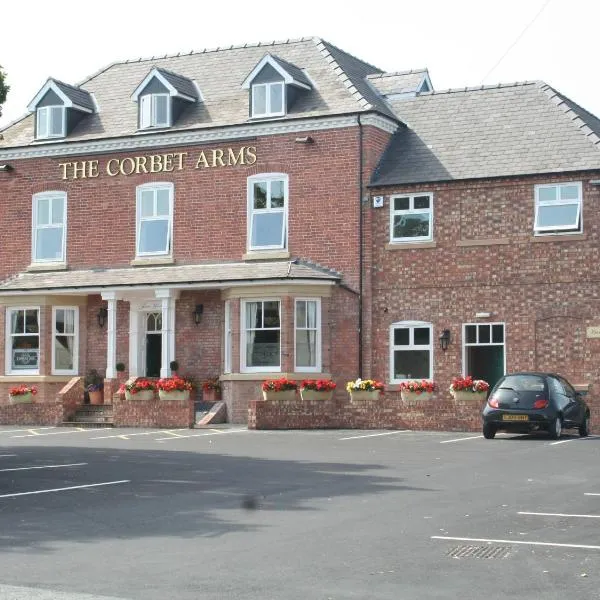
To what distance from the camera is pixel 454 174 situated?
103ft

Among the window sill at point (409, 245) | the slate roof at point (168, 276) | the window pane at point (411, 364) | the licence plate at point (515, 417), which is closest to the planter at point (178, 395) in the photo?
the slate roof at point (168, 276)

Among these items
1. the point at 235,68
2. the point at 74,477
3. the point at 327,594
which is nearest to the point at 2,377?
the point at 235,68

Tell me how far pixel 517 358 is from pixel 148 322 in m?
11.0

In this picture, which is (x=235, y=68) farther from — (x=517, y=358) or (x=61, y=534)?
(x=61, y=534)

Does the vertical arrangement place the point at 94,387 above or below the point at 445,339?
below

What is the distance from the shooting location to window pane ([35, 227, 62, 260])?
36.0m

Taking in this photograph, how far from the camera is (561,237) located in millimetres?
30328

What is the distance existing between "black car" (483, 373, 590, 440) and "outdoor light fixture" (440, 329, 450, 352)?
17.6 ft

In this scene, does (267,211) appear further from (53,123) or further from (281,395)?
(53,123)

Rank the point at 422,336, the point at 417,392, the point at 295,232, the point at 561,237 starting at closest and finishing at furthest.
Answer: the point at 417,392 < the point at 561,237 < the point at 422,336 < the point at 295,232

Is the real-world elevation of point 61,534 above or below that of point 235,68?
below

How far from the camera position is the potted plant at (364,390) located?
2973 cm

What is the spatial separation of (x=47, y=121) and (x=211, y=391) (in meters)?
10.1

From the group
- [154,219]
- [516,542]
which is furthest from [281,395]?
[516,542]
